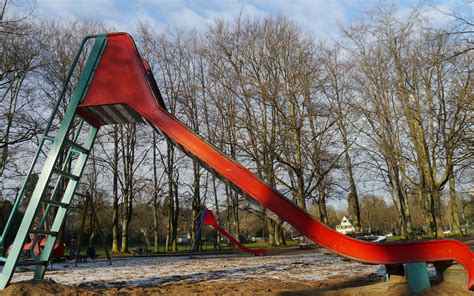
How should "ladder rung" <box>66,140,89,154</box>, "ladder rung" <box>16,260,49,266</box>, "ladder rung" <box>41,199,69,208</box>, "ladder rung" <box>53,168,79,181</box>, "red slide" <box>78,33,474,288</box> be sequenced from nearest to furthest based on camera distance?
1. "red slide" <box>78,33,474,288</box>
2. "ladder rung" <box>16,260,49,266</box>
3. "ladder rung" <box>41,199,69,208</box>
4. "ladder rung" <box>53,168,79,181</box>
5. "ladder rung" <box>66,140,89,154</box>

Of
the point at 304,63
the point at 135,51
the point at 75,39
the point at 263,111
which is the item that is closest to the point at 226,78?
the point at 263,111

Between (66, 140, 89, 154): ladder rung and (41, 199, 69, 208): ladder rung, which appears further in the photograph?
(66, 140, 89, 154): ladder rung

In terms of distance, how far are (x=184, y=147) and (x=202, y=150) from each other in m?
0.34

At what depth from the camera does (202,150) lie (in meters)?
6.12

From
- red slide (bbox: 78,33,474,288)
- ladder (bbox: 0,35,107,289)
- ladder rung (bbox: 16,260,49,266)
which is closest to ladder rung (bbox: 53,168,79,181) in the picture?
ladder (bbox: 0,35,107,289)

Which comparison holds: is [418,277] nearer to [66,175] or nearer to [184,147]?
[184,147]

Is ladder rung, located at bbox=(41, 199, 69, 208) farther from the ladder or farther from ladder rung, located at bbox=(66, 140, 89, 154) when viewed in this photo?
ladder rung, located at bbox=(66, 140, 89, 154)

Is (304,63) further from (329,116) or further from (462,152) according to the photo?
(462,152)

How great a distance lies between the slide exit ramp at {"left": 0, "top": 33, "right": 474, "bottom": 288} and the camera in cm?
560

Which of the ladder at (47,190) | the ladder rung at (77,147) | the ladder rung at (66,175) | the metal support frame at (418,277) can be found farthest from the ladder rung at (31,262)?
the metal support frame at (418,277)

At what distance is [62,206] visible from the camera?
283 inches

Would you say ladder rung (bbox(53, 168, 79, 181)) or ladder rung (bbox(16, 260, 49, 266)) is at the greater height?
ladder rung (bbox(53, 168, 79, 181))

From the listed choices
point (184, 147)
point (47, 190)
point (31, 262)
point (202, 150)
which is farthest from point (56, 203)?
point (202, 150)

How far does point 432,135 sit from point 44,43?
80.2 feet
